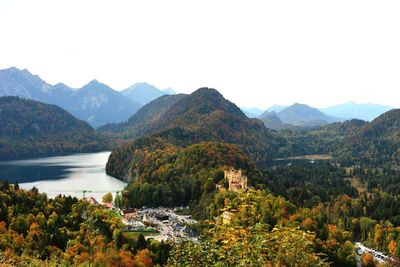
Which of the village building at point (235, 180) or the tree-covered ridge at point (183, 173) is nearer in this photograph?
the village building at point (235, 180)

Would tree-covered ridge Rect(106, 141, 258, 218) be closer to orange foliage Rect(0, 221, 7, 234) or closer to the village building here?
the village building

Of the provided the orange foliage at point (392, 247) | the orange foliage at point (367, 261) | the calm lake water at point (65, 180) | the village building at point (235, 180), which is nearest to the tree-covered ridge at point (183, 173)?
the village building at point (235, 180)

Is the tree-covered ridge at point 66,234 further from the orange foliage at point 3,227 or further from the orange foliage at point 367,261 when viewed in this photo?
the orange foliage at point 367,261

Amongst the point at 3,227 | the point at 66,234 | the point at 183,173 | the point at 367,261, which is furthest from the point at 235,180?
the point at 3,227

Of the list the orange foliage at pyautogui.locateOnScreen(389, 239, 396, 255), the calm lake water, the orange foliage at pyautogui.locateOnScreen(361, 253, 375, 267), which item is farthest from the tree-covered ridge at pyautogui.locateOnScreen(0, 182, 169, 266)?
the calm lake water

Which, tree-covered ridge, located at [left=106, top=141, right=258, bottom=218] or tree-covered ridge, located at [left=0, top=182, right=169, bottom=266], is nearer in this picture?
tree-covered ridge, located at [left=0, top=182, right=169, bottom=266]

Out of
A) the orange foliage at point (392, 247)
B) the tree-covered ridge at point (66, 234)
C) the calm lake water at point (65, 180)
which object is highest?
the tree-covered ridge at point (66, 234)

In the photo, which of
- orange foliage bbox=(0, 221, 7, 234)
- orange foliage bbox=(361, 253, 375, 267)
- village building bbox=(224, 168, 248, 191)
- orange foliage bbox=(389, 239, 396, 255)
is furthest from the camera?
village building bbox=(224, 168, 248, 191)

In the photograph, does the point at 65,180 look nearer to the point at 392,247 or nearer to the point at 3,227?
the point at 3,227

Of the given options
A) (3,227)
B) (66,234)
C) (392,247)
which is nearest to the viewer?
(3,227)
